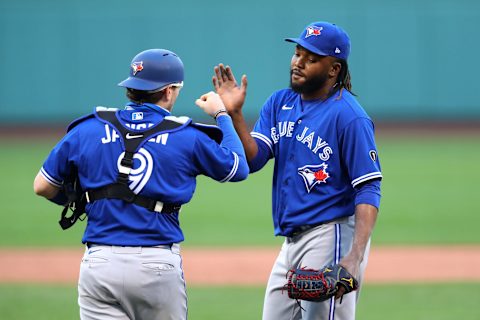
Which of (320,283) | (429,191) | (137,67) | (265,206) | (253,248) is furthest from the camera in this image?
(429,191)

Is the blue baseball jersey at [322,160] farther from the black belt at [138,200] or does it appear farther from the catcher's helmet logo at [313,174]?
the black belt at [138,200]

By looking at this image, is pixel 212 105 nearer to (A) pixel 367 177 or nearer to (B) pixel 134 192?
(B) pixel 134 192

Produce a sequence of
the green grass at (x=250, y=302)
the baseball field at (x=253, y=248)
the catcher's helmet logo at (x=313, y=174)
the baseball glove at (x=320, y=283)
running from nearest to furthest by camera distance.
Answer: the baseball glove at (x=320, y=283)
the catcher's helmet logo at (x=313, y=174)
the green grass at (x=250, y=302)
the baseball field at (x=253, y=248)

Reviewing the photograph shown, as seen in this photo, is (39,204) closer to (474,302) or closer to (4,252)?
(4,252)

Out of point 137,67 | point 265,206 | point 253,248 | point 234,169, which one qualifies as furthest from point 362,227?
point 265,206

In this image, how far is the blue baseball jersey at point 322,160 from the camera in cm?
443

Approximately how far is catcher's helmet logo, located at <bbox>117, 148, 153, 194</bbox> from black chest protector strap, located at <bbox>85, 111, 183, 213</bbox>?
0.8 inches

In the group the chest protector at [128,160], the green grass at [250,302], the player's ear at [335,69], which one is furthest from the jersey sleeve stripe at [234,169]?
the green grass at [250,302]

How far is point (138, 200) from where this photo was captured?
4090 mm

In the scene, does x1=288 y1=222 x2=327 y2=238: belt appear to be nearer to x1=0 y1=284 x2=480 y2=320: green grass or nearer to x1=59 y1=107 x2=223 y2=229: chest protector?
x1=59 y1=107 x2=223 y2=229: chest protector

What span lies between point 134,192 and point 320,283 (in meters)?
1.02

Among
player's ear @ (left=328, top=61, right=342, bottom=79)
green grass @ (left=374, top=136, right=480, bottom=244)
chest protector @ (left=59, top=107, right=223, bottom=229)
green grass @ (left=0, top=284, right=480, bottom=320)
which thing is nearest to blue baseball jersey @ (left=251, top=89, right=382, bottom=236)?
player's ear @ (left=328, top=61, right=342, bottom=79)

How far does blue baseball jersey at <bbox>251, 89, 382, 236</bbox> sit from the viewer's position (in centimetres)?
443

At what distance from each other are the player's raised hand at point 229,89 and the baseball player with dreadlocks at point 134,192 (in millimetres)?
525
